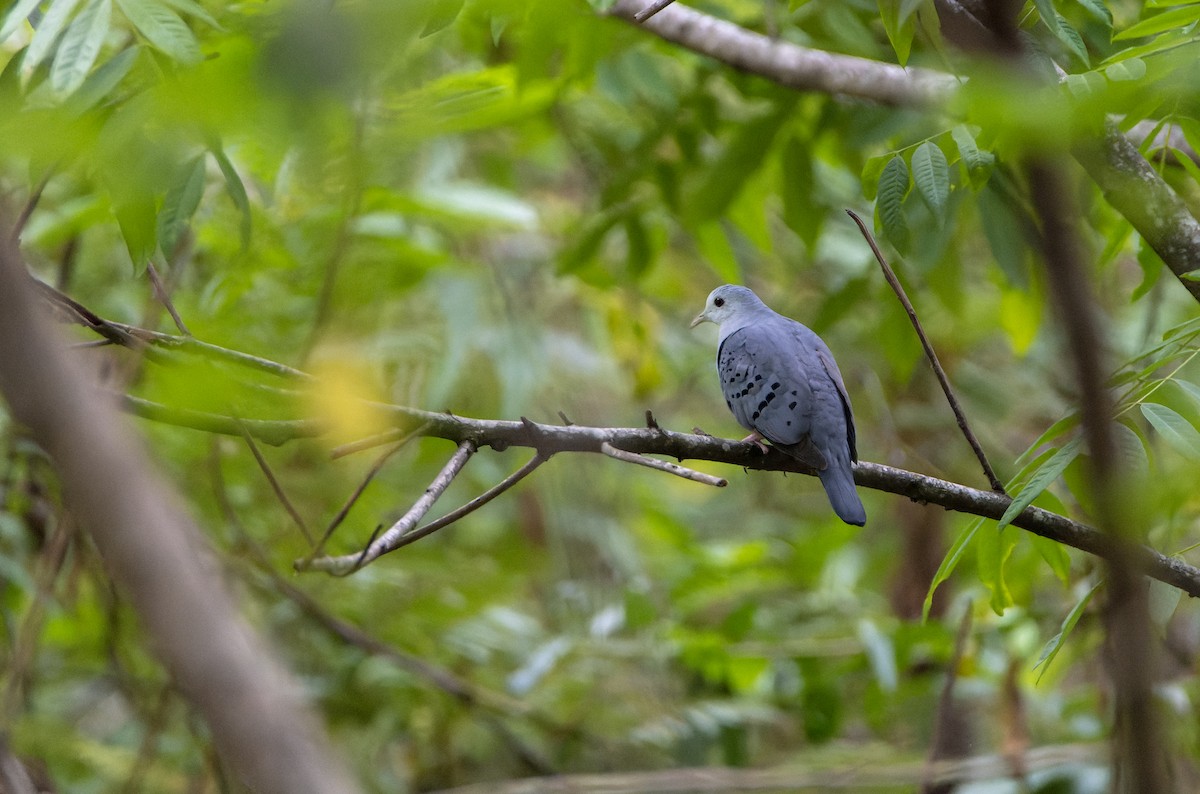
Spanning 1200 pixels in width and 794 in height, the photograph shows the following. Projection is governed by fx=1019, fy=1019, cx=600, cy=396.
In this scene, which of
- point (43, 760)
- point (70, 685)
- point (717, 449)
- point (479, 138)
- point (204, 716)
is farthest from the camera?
point (479, 138)

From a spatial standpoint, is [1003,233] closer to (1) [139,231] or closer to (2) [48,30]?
(1) [139,231]

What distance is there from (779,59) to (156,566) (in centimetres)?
347

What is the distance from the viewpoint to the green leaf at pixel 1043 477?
1.98 metres

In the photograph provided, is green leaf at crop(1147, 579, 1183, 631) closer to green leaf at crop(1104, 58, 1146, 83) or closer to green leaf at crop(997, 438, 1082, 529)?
green leaf at crop(997, 438, 1082, 529)

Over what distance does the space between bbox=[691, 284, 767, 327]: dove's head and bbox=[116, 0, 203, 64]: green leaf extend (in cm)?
247

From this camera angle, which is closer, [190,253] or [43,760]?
[43,760]

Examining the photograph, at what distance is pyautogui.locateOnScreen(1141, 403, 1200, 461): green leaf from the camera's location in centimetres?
204

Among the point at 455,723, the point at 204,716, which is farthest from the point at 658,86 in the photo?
the point at 204,716

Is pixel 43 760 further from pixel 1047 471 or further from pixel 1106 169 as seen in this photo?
pixel 1106 169

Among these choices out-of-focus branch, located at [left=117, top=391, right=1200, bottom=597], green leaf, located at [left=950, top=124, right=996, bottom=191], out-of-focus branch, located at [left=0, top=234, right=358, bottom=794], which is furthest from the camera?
green leaf, located at [left=950, top=124, right=996, bottom=191]

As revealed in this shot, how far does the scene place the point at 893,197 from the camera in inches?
93.0

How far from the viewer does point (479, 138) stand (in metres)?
6.05

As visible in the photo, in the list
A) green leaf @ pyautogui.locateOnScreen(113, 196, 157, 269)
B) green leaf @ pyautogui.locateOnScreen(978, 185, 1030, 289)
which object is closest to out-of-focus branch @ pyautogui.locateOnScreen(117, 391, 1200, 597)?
green leaf @ pyautogui.locateOnScreen(113, 196, 157, 269)

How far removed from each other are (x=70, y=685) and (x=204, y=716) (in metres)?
5.42
